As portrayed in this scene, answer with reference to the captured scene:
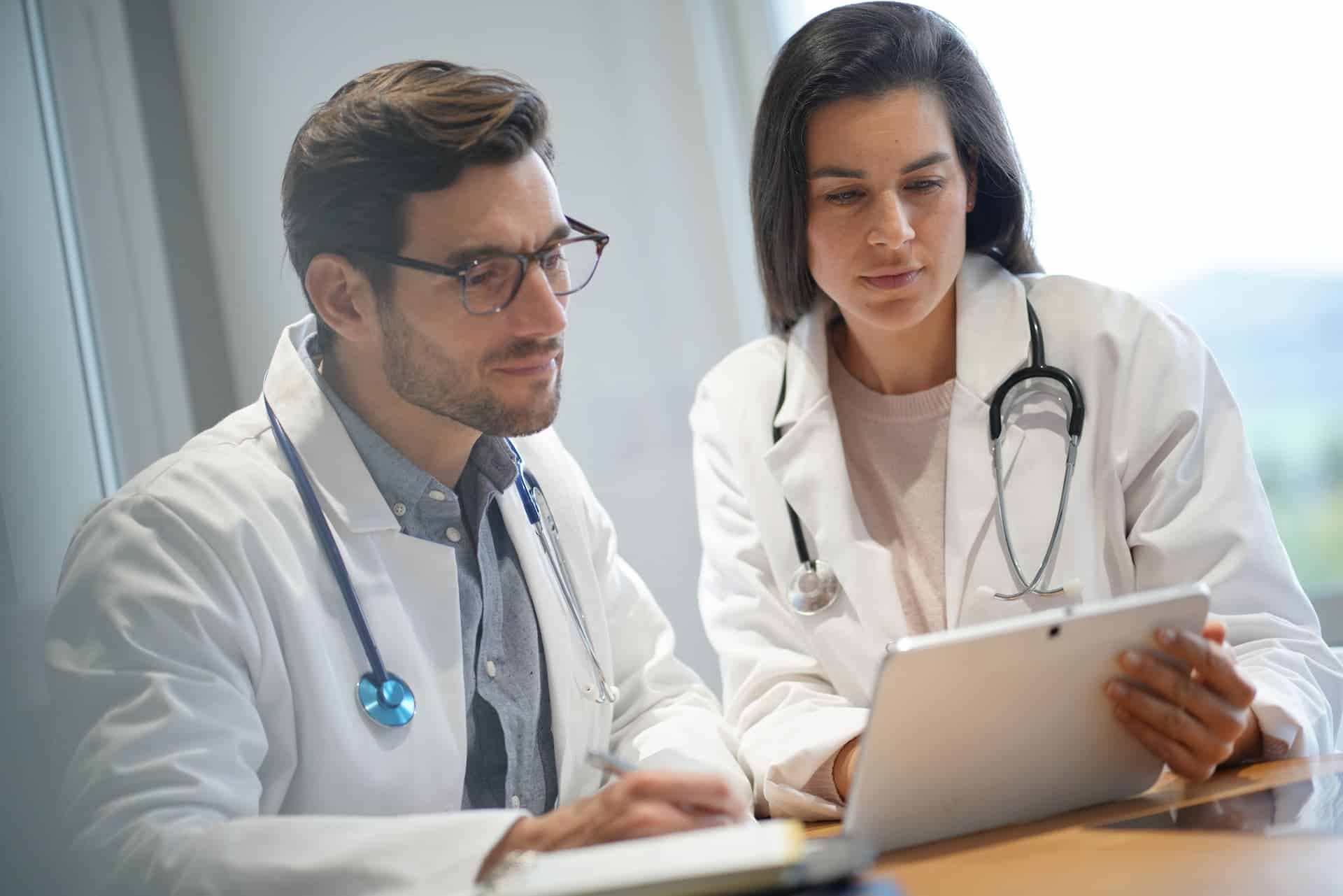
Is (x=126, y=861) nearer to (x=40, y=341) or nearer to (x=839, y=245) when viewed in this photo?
(x=40, y=341)

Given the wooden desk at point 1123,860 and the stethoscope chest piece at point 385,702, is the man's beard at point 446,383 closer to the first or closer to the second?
the stethoscope chest piece at point 385,702

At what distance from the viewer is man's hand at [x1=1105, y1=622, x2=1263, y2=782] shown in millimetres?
1092

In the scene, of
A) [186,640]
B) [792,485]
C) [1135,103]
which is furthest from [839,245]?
[186,640]

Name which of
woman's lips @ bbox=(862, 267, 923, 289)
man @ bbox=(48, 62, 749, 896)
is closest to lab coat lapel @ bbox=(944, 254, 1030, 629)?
woman's lips @ bbox=(862, 267, 923, 289)

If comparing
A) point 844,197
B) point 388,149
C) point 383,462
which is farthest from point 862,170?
point 383,462

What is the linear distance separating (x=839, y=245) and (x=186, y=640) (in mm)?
978

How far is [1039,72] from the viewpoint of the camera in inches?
84.2

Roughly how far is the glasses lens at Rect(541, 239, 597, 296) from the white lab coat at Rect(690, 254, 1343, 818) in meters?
0.39

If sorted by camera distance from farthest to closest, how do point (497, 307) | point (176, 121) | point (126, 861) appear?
point (176, 121) < point (497, 307) < point (126, 861)

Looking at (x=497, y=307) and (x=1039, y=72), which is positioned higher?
(x=1039, y=72)

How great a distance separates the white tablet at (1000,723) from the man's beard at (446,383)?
1.92 feet

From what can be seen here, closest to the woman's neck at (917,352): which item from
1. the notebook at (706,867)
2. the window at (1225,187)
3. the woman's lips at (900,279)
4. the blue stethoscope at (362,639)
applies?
the woman's lips at (900,279)

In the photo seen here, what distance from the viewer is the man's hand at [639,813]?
102 centimetres

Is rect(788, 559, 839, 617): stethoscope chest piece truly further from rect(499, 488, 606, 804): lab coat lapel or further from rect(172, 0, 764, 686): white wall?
rect(172, 0, 764, 686): white wall
